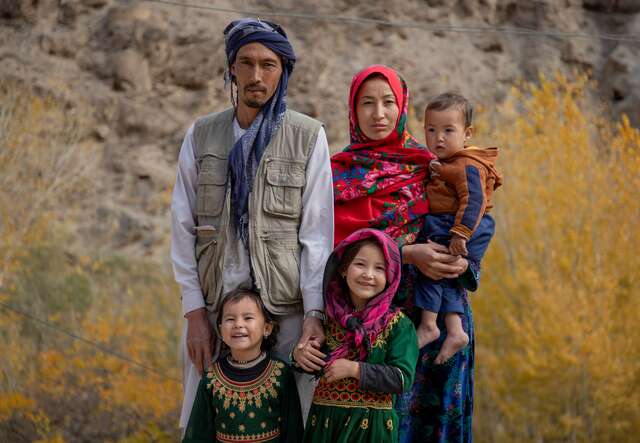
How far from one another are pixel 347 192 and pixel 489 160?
1.65 ft

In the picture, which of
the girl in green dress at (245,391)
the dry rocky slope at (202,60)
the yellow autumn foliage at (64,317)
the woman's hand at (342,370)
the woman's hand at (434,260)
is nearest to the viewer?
the woman's hand at (342,370)

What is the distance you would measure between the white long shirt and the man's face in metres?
0.14

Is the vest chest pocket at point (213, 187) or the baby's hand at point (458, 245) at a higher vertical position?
the vest chest pocket at point (213, 187)

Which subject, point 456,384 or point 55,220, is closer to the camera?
point 456,384

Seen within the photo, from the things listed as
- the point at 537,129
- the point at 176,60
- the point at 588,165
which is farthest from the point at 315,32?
the point at 588,165

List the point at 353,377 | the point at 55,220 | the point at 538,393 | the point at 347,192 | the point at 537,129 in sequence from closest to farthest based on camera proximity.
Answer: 1. the point at 353,377
2. the point at 347,192
3. the point at 538,393
4. the point at 55,220
5. the point at 537,129

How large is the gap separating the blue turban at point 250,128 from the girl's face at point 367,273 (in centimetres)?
35

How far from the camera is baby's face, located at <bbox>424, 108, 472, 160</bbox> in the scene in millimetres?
2439

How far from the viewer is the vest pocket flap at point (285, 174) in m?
2.29

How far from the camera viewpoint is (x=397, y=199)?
2.41 metres

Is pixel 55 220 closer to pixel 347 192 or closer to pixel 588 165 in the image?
pixel 588 165

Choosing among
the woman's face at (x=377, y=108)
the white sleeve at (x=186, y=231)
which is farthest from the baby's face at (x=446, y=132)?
the white sleeve at (x=186, y=231)

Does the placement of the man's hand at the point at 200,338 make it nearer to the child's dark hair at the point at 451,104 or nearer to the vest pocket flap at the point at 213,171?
the vest pocket flap at the point at 213,171

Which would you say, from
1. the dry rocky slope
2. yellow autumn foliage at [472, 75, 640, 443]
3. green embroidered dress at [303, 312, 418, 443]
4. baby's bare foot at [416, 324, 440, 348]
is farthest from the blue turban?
the dry rocky slope
